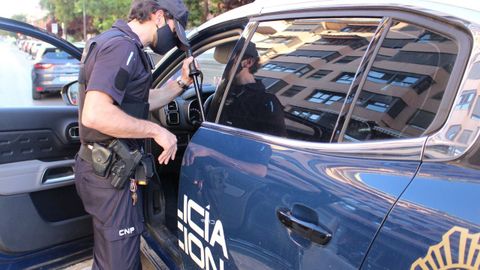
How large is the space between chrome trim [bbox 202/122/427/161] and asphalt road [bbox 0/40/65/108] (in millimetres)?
1617

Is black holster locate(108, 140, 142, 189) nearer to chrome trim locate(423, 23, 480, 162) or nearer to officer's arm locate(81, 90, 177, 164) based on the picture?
officer's arm locate(81, 90, 177, 164)

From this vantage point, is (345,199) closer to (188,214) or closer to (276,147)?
(276,147)

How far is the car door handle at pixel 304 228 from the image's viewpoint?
3.94ft

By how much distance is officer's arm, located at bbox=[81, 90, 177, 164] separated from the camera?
1.73 metres

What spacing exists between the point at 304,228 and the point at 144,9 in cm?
129

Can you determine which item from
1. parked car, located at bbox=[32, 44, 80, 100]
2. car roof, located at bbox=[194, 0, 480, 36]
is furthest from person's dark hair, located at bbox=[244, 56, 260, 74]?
parked car, located at bbox=[32, 44, 80, 100]

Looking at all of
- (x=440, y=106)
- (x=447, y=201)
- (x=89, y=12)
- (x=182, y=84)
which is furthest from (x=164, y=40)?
(x=89, y=12)

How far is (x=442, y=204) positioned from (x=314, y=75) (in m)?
0.69

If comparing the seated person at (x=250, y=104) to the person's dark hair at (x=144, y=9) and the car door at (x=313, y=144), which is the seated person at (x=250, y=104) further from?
the person's dark hair at (x=144, y=9)

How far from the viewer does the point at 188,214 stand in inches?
72.3

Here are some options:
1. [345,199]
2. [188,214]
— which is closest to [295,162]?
[345,199]

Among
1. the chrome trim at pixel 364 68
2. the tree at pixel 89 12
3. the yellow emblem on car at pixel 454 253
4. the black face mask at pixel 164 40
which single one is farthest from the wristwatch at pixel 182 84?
the tree at pixel 89 12

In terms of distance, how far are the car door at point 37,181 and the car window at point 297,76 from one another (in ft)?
3.84

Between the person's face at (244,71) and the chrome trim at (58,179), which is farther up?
the person's face at (244,71)
